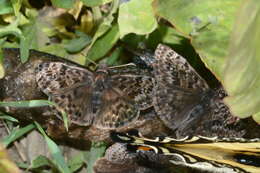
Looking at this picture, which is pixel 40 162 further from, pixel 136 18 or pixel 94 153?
pixel 136 18

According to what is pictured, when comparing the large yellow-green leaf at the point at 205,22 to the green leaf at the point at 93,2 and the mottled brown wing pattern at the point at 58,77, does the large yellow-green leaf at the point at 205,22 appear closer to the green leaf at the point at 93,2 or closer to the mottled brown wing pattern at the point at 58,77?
the green leaf at the point at 93,2

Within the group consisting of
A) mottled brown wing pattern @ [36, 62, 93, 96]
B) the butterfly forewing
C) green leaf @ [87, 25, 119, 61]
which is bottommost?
the butterfly forewing

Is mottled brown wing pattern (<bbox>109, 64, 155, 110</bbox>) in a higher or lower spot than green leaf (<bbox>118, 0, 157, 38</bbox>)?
lower

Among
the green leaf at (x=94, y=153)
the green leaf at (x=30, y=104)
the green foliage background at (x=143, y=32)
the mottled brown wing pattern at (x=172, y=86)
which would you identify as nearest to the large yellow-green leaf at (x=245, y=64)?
the green foliage background at (x=143, y=32)

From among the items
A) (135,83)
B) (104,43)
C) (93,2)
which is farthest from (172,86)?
(93,2)

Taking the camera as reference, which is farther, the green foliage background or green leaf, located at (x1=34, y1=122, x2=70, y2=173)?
green leaf, located at (x1=34, y1=122, x2=70, y2=173)

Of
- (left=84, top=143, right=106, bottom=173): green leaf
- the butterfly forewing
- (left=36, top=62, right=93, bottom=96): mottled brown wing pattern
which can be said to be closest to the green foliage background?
(left=36, top=62, right=93, bottom=96): mottled brown wing pattern

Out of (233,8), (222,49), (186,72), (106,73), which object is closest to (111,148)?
(106,73)

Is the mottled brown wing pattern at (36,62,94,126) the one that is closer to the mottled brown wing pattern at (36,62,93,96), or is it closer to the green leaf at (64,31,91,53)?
the mottled brown wing pattern at (36,62,93,96)
